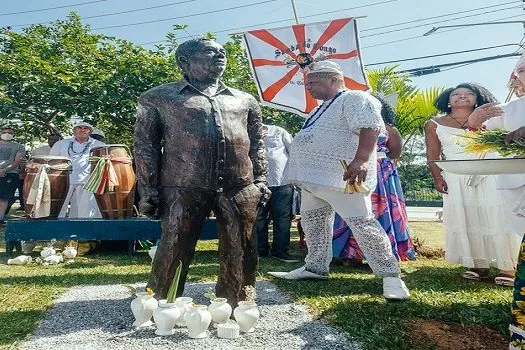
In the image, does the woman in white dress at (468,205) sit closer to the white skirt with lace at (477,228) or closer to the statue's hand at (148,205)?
the white skirt with lace at (477,228)

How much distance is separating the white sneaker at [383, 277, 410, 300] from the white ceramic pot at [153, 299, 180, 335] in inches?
58.6

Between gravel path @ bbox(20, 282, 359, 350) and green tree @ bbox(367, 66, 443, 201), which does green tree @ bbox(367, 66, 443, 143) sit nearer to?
green tree @ bbox(367, 66, 443, 201)

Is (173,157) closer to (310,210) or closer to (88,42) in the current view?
(310,210)

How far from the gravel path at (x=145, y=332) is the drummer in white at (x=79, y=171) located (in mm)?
3535

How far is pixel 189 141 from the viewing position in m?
2.68

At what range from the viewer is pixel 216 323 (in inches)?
103

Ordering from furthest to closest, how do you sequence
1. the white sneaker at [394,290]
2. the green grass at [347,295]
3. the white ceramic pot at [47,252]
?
the white ceramic pot at [47,252], the white sneaker at [394,290], the green grass at [347,295]

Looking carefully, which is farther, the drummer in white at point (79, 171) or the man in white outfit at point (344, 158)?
the drummer in white at point (79, 171)

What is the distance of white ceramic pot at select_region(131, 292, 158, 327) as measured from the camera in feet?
8.38

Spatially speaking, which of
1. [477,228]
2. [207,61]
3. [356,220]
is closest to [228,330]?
[356,220]

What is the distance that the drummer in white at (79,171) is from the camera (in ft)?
21.6

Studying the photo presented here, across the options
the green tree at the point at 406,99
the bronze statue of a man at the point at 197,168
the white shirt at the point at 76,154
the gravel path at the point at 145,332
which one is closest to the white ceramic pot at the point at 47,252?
the white shirt at the point at 76,154

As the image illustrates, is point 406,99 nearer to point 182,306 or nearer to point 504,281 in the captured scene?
point 504,281

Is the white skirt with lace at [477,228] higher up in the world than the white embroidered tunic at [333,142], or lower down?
lower down
